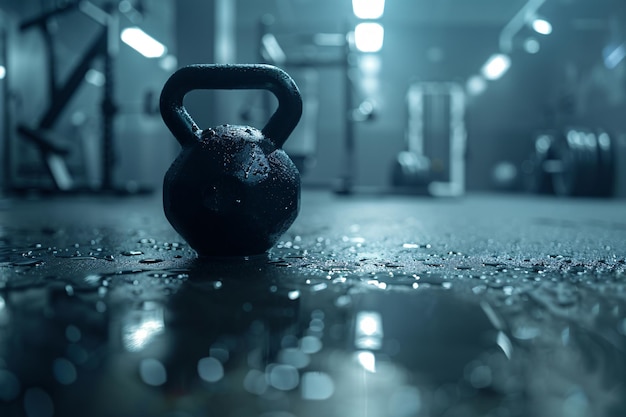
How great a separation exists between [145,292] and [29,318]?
0.13m

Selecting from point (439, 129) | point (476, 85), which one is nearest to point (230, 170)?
point (439, 129)

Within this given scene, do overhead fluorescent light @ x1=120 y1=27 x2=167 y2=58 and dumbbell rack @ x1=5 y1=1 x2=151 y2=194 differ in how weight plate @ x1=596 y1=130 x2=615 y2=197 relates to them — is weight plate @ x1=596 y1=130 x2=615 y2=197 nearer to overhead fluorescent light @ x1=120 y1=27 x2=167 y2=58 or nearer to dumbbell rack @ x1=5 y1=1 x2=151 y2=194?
dumbbell rack @ x1=5 y1=1 x2=151 y2=194

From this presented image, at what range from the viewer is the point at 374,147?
9398 mm

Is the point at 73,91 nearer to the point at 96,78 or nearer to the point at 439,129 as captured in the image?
the point at 96,78

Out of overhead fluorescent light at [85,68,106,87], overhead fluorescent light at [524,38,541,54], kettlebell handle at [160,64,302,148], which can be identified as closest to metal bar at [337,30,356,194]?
kettlebell handle at [160,64,302,148]

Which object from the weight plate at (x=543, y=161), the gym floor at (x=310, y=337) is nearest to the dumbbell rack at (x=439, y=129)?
the weight plate at (x=543, y=161)

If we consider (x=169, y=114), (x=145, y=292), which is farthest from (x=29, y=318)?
(x=169, y=114)

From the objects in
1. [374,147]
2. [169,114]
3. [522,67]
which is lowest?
[169,114]

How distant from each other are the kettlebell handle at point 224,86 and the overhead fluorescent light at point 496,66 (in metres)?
9.15

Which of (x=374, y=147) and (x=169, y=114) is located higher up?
(x=374, y=147)

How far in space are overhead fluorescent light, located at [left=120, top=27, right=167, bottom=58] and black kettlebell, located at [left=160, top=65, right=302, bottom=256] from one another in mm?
7170

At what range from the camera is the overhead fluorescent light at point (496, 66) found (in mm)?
9070

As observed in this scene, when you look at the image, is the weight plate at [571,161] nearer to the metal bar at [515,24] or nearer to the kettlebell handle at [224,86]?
the metal bar at [515,24]

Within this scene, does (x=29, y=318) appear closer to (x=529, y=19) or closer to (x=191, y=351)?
(x=191, y=351)
